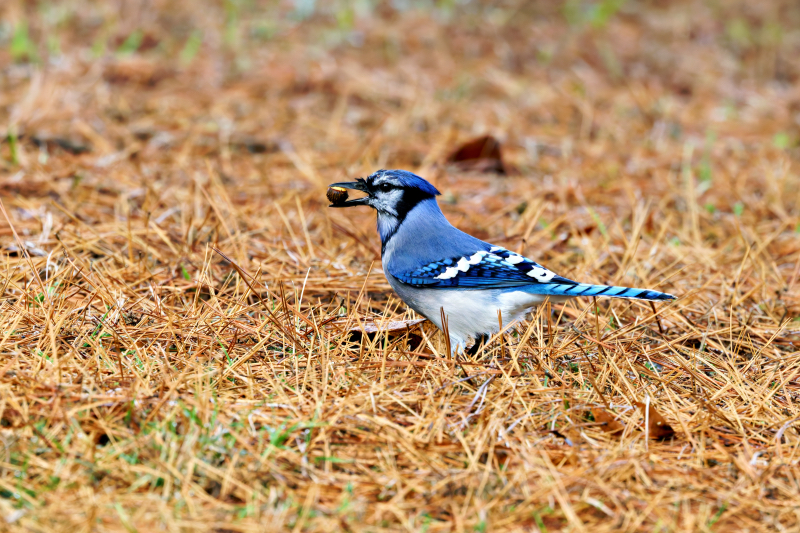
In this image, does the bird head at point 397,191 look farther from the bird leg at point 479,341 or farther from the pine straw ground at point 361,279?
the bird leg at point 479,341

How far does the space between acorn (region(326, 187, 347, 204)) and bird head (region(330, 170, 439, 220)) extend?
11 centimetres

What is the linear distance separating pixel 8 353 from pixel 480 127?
488cm

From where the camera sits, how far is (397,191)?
3693 mm

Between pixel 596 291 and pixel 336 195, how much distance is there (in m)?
1.48

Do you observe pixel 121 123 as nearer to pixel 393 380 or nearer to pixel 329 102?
pixel 329 102

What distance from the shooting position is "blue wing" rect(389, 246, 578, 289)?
3275 mm

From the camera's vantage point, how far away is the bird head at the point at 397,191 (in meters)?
3.68

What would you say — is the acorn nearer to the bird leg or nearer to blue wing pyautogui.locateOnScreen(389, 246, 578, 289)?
blue wing pyautogui.locateOnScreen(389, 246, 578, 289)

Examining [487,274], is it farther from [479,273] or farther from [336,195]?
[336,195]

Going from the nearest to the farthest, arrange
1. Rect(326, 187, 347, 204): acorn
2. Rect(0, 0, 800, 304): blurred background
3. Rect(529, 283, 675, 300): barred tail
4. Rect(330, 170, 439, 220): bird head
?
1. Rect(529, 283, 675, 300): barred tail
2. Rect(330, 170, 439, 220): bird head
3. Rect(326, 187, 347, 204): acorn
4. Rect(0, 0, 800, 304): blurred background

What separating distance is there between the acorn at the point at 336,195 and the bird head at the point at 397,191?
0.11 metres

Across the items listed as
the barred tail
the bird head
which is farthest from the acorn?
the barred tail

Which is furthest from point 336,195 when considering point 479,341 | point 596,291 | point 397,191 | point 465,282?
point 596,291

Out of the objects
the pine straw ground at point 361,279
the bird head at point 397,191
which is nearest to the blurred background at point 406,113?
the pine straw ground at point 361,279
